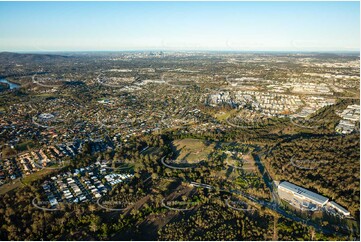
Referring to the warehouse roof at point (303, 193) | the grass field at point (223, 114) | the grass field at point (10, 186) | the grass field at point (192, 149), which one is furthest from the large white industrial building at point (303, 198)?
the grass field at point (10, 186)

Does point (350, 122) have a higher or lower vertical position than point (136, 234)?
higher

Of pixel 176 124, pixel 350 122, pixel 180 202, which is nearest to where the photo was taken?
pixel 180 202

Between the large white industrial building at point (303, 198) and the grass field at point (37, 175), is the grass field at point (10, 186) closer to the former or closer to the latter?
the grass field at point (37, 175)

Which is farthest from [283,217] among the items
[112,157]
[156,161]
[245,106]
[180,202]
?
[245,106]

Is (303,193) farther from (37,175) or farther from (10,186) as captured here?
(10,186)

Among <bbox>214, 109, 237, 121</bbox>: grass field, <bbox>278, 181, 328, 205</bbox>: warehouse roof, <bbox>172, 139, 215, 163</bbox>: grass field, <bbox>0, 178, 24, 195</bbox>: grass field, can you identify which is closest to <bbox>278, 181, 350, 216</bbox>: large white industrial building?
<bbox>278, 181, 328, 205</bbox>: warehouse roof

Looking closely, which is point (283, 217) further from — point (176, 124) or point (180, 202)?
point (176, 124)
